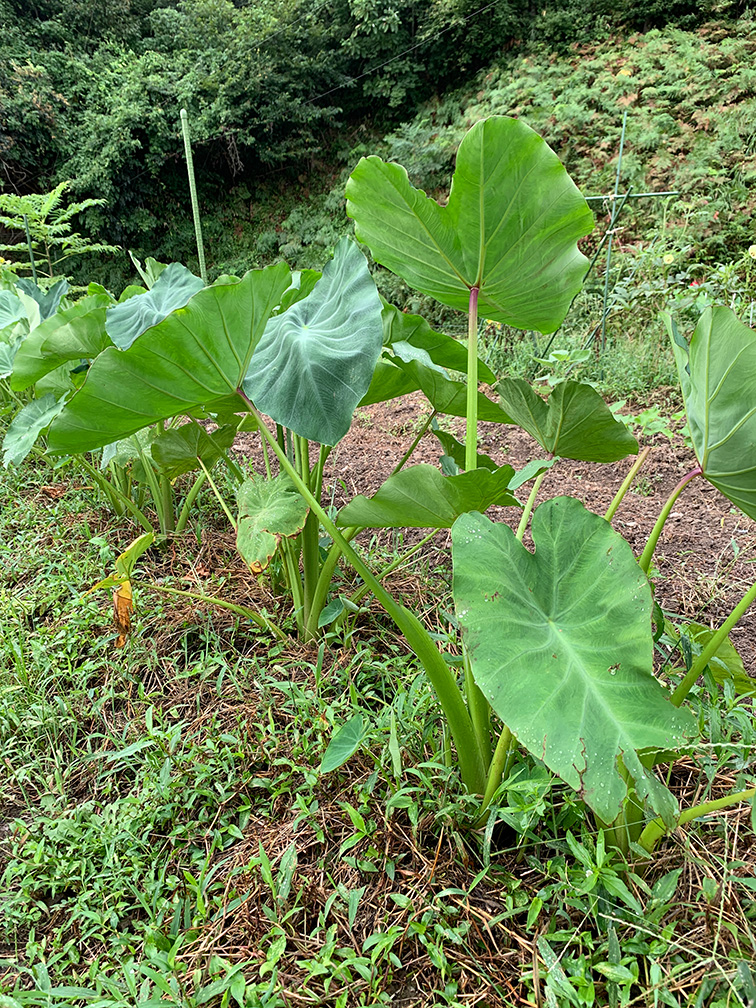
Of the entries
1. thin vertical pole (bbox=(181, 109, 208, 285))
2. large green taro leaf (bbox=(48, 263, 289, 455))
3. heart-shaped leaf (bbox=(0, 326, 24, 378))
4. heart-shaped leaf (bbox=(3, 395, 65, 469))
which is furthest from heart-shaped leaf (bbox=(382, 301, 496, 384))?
heart-shaped leaf (bbox=(0, 326, 24, 378))

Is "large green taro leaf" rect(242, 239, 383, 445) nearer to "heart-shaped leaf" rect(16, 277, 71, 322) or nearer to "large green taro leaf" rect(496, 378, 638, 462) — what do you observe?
"large green taro leaf" rect(496, 378, 638, 462)

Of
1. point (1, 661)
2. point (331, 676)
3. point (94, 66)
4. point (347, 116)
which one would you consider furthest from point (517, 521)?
point (94, 66)

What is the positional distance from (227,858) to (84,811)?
0.31 metres

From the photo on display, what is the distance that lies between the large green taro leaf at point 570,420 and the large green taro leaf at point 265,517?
46cm

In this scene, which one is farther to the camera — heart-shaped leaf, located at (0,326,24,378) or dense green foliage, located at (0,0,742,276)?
dense green foliage, located at (0,0,742,276)

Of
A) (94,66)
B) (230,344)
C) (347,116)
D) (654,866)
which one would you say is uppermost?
(94,66)

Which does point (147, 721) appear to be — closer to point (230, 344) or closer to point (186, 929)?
point (186, 929)

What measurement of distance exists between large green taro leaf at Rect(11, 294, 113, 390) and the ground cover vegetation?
19 cm

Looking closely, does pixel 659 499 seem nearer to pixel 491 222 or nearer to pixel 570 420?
pixel 570 420

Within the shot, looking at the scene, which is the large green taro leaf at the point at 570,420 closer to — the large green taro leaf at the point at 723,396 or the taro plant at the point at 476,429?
the taro plant at the point at 476,429

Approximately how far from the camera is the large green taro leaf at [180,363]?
88 cm

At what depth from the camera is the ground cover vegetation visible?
2.30ft

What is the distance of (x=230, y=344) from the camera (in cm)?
93

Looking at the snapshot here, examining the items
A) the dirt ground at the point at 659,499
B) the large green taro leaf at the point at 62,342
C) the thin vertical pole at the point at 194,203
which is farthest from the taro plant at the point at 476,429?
the thin vertical pole at the point at 194,203
